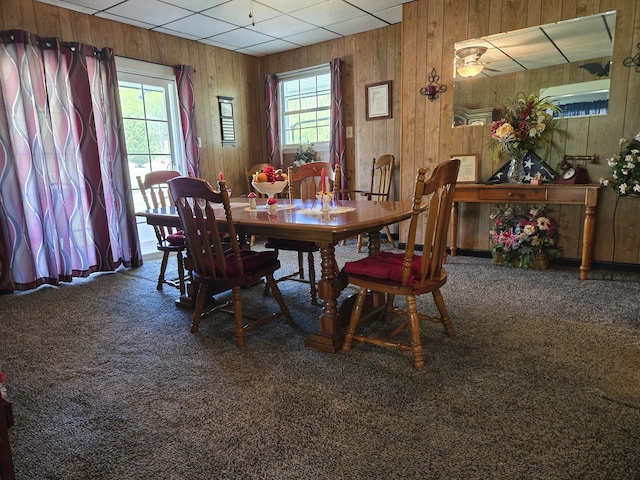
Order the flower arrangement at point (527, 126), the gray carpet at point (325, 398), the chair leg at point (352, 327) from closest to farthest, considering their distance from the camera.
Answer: the gray carpet at point (325, 398) → the chair leg at point (352, 327) → the flower arrangement at point (527, 126)

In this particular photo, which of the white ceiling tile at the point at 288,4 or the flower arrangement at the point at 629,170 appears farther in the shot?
the white ceiling tile at the point at 288,4

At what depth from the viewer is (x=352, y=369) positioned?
1.86 m

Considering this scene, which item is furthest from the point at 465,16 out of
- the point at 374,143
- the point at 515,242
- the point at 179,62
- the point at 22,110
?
the point at 22,110

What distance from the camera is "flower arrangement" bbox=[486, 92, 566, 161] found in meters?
3.33

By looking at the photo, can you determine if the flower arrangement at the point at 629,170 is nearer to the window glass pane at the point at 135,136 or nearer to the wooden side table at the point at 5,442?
the wooden side table at the point at 5,442

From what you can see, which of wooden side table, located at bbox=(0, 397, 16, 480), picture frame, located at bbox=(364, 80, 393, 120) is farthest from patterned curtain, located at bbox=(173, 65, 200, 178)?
wooden side table, located at bbox=(0, 397, 16, 480)

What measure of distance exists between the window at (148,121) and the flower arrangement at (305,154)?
1343 mm

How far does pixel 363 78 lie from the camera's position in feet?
15.2

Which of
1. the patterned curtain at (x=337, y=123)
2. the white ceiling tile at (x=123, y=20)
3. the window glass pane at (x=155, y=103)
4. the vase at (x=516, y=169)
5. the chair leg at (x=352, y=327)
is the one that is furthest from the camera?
the patterned curtain at (x=337, y=123)

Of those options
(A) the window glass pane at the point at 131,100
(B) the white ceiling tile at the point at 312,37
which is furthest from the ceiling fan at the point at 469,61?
(A) the window glass pane at the point at 131,100

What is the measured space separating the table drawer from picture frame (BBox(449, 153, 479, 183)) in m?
0.35

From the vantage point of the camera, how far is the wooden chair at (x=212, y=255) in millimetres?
1938

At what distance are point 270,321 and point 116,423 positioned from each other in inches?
38.6

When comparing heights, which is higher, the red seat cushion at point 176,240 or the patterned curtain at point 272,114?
the patterned curtain at point 272,114
